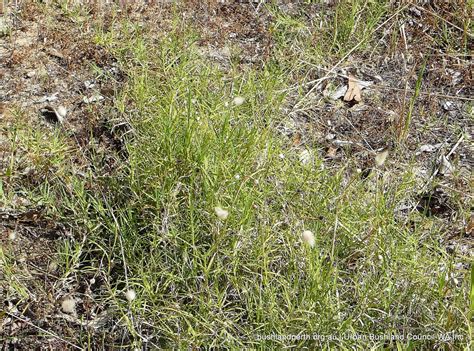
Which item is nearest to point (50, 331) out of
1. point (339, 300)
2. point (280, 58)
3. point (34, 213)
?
point (34, 213)

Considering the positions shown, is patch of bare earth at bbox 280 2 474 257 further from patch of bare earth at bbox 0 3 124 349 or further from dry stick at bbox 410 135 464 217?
patch of bare earth at bbox 0 3 124 349

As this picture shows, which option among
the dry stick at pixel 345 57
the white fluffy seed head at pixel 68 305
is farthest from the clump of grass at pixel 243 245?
the dry stick at pixel 345 57

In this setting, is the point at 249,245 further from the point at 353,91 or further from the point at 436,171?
the point at 353,91

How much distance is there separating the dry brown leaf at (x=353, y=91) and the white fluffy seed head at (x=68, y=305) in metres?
2.06

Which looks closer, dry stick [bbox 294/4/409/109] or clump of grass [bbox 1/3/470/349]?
clump of grass [bbox 1/3/470/349]

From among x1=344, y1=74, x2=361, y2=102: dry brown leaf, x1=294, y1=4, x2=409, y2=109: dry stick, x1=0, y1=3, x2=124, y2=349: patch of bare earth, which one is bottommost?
x1=0, y1=3, x2=124, y2=349: patch of bare earth

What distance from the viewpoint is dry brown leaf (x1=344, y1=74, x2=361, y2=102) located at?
145 inches

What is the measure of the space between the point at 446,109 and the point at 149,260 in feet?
7.04

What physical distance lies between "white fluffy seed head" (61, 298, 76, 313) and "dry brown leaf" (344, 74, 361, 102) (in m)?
2.06

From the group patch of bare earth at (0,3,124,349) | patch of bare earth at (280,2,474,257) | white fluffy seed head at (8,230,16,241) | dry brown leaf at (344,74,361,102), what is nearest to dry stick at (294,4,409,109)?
patch of bare earth at (280,2,474,257)

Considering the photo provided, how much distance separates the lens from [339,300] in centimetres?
233

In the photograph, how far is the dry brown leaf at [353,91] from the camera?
367cm

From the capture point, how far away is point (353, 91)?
3709 mm

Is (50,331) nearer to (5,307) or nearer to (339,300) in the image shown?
(5,307)
